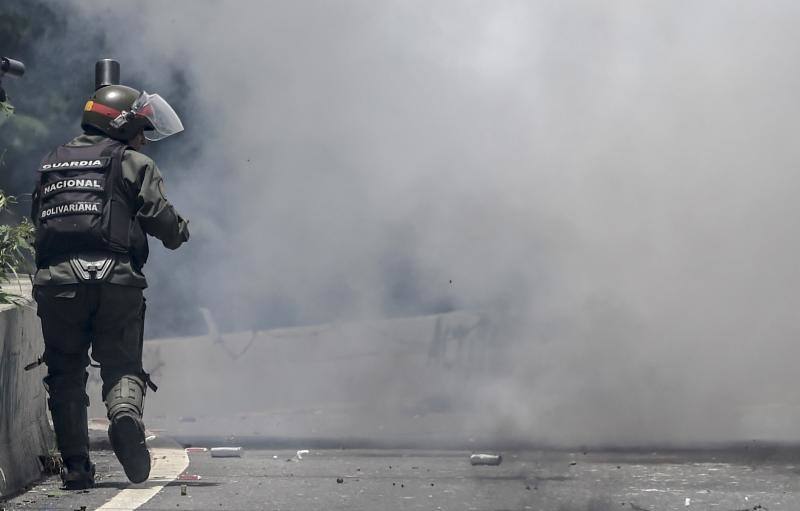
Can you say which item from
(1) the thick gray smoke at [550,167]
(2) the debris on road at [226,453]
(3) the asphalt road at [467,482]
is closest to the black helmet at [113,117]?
(3) the asphalt road at [467,482]

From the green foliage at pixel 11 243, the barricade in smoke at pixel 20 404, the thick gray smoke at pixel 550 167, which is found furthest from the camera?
the thick gray smoke at pixel 550 167

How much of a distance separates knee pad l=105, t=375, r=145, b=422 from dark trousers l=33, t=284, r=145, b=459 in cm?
3

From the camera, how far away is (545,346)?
9125mm

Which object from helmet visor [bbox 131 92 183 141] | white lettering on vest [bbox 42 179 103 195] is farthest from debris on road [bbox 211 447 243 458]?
white lettering on vest [bbox 42 179 103 195]

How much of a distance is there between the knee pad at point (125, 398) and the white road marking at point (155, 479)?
0.87 feet

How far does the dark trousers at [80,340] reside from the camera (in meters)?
5.49

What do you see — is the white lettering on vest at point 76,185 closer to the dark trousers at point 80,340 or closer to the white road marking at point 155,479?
the dark trousers at point 80,340

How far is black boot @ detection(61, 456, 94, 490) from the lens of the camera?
18.6 feet

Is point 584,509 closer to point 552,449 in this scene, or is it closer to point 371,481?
point 371,481

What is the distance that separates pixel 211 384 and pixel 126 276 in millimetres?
5584

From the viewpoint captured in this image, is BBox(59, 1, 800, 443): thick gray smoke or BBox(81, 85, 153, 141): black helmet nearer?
BBox(81, 85, 153, 141): black helmet

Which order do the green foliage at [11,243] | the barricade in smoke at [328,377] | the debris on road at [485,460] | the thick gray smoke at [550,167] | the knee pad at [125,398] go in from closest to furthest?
1. the knee pad at [125,398]
2. the green foliage at [11,243]
3. the debris on road at [485,460]
4. the thick gray smoke at [550,167]
5. the barricade in smoke at [328,377]

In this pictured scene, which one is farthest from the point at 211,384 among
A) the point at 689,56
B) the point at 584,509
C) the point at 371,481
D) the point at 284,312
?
the point at 584,509

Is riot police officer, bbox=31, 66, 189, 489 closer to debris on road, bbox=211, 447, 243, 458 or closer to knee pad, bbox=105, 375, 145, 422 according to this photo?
knee pad, bbox=105, 375, 145, 422
